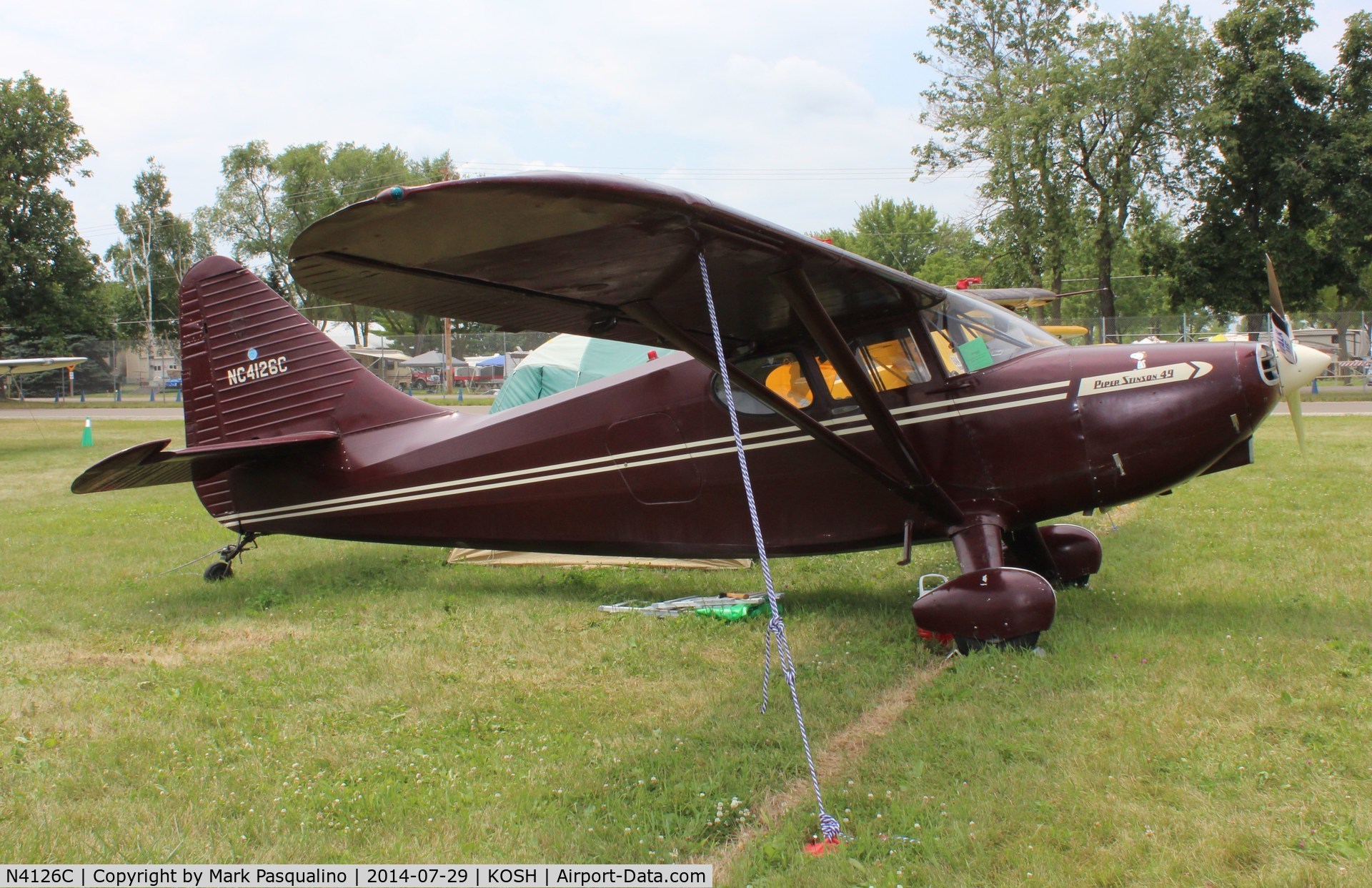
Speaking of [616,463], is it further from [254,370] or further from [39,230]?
[39,230]

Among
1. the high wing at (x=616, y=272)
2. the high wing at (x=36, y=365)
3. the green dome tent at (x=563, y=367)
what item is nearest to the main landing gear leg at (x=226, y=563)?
the high wing at (x=616, y=272)

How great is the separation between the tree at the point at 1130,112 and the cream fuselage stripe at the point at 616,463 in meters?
28.6

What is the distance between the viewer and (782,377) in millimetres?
6219

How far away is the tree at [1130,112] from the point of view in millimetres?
32094

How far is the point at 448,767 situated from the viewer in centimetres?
416

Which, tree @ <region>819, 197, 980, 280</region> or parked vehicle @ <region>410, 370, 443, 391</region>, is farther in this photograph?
tree @ <region>819, 197, 980, 280</region>

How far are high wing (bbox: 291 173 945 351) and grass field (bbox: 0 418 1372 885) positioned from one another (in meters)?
2.17

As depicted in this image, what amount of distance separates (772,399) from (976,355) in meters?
1.46

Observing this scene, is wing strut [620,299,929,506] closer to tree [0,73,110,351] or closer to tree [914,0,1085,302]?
tree [914,0,1085,302]

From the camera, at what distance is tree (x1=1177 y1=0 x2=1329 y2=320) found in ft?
101

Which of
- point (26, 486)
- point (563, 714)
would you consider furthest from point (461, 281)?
point (26, 486)

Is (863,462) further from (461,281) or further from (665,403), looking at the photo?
(461,281)

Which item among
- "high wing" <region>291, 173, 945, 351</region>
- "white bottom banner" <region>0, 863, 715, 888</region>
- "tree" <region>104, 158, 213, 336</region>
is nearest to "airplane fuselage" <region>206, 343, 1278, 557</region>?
"high wing" <region>291, 173, 945, 351</region>

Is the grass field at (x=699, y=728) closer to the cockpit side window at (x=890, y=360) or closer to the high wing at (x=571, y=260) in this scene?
the cockpit side window at (x=890, y=360)
